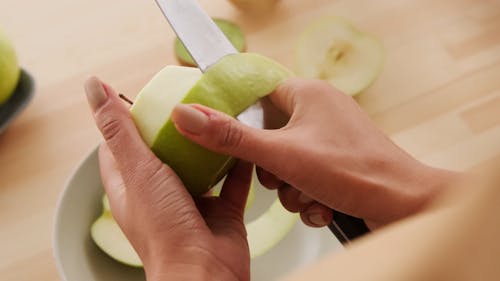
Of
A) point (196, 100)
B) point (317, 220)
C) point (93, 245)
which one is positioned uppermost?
point (196, 100)

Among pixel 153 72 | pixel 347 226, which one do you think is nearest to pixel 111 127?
pixel 347 226

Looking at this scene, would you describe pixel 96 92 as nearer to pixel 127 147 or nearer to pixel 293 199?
pixel 127 147

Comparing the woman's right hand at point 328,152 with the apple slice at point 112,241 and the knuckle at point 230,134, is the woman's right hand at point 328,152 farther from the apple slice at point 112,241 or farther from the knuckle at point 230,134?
the apple slice at point 112,241

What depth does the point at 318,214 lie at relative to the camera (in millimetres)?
568

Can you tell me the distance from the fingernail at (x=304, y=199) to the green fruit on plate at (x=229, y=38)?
31 cm

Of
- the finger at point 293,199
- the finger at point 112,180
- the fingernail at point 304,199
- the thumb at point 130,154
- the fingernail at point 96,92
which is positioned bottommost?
the finger at point 293,199

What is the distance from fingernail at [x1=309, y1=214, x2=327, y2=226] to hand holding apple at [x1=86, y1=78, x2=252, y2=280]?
0.23 ft

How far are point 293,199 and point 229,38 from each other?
→ 0.34 m

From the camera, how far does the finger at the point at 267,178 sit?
61 cm

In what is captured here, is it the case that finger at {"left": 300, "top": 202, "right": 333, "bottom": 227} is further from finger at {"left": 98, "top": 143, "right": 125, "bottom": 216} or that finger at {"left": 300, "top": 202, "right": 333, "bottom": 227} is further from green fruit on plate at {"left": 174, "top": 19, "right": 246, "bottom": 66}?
green fruit on plate at {"left": 174, "top": 19, "right": 246, "bottom": 66}

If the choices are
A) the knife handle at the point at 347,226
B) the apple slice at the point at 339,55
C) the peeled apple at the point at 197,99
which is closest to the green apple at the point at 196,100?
the peeled apple at the point at 197,99

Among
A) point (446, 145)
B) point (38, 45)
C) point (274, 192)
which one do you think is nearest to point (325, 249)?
point (274, 192)

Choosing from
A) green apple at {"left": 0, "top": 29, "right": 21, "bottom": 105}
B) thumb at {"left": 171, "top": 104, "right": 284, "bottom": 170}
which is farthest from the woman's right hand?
green apple at {"left": 0, "top": 29, "right": 21, "bottom": 105}

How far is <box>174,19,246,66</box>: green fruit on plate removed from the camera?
2.76 ft
